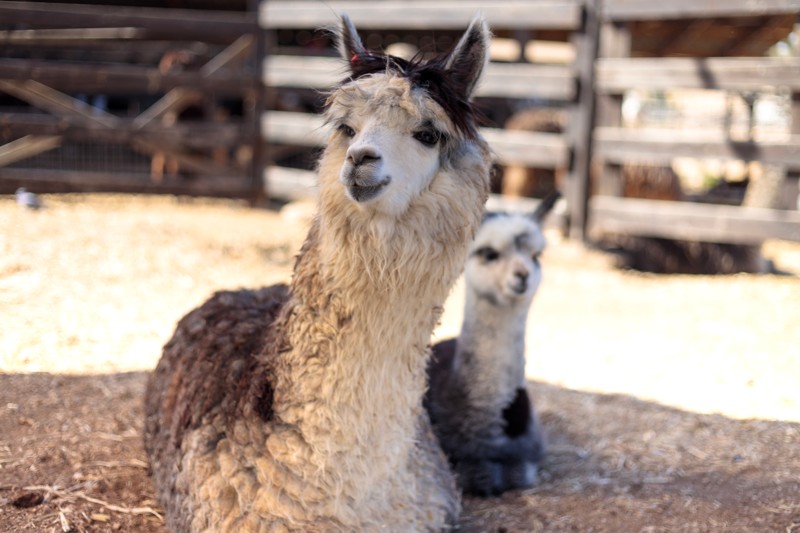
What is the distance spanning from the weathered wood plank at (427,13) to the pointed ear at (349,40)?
614 cm

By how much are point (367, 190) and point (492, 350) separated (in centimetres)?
203

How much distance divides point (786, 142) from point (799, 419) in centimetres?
411

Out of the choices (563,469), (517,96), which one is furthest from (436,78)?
(517,96)

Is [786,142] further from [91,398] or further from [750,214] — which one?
[91,398]

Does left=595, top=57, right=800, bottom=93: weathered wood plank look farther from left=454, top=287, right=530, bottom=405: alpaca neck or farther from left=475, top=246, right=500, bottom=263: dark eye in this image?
left=454, top=287, right=530, bottom=405: alpaca neck

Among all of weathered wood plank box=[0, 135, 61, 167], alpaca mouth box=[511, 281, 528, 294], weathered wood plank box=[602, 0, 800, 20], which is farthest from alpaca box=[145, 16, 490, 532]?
weathered wood plank box=[0, 135, 61, 167]

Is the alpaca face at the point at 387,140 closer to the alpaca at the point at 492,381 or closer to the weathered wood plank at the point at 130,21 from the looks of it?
the alpaca at the point at 492,381

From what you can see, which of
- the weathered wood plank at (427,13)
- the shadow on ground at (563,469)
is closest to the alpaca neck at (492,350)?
the shadow on ground at (563,469)

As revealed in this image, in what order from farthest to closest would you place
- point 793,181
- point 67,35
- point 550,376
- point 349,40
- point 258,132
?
point 258,132 < point 67,35 < point 793,181 < point 550,376 < point 349,40

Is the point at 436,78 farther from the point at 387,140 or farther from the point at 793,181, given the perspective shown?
the point at 793,181

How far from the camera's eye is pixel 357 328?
9.04ft

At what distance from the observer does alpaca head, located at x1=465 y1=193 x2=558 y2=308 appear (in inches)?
169

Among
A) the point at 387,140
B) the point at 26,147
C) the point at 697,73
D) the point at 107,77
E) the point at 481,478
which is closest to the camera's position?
the point at 387,140

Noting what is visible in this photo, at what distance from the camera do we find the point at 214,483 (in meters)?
2.80
